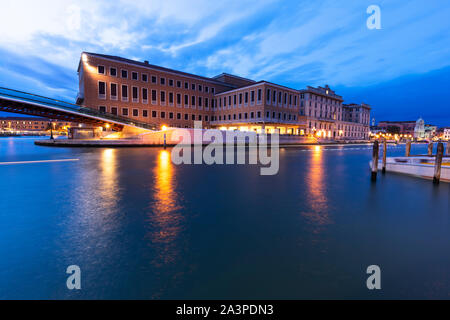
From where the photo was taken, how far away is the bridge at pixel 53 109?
23.1 metres

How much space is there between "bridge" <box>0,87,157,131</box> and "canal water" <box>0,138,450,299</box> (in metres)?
23.2

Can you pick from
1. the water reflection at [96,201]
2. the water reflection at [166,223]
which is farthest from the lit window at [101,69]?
the water reflection at [166,223]

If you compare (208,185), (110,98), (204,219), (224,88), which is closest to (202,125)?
(224,88)

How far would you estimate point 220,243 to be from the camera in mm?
3637

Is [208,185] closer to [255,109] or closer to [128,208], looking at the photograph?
[128,208]

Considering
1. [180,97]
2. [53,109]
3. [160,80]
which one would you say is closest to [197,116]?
[180,97]

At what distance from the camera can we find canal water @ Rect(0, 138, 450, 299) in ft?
8.55

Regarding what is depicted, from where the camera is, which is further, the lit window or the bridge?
the lit window

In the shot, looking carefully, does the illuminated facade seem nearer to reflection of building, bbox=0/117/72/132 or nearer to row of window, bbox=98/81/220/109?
row of window, bbox=98/81/220/109

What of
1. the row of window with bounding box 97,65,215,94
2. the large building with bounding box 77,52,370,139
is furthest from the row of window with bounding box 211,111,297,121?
the row of window with bounding box 97,65,215,94

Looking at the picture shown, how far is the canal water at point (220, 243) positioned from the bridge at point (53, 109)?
76.0 ft

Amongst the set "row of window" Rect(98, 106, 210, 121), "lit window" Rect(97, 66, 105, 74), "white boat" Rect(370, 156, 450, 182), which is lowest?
"white boat" Rect(370, 156, 450, 182)

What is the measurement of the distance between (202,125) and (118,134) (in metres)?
22.9
